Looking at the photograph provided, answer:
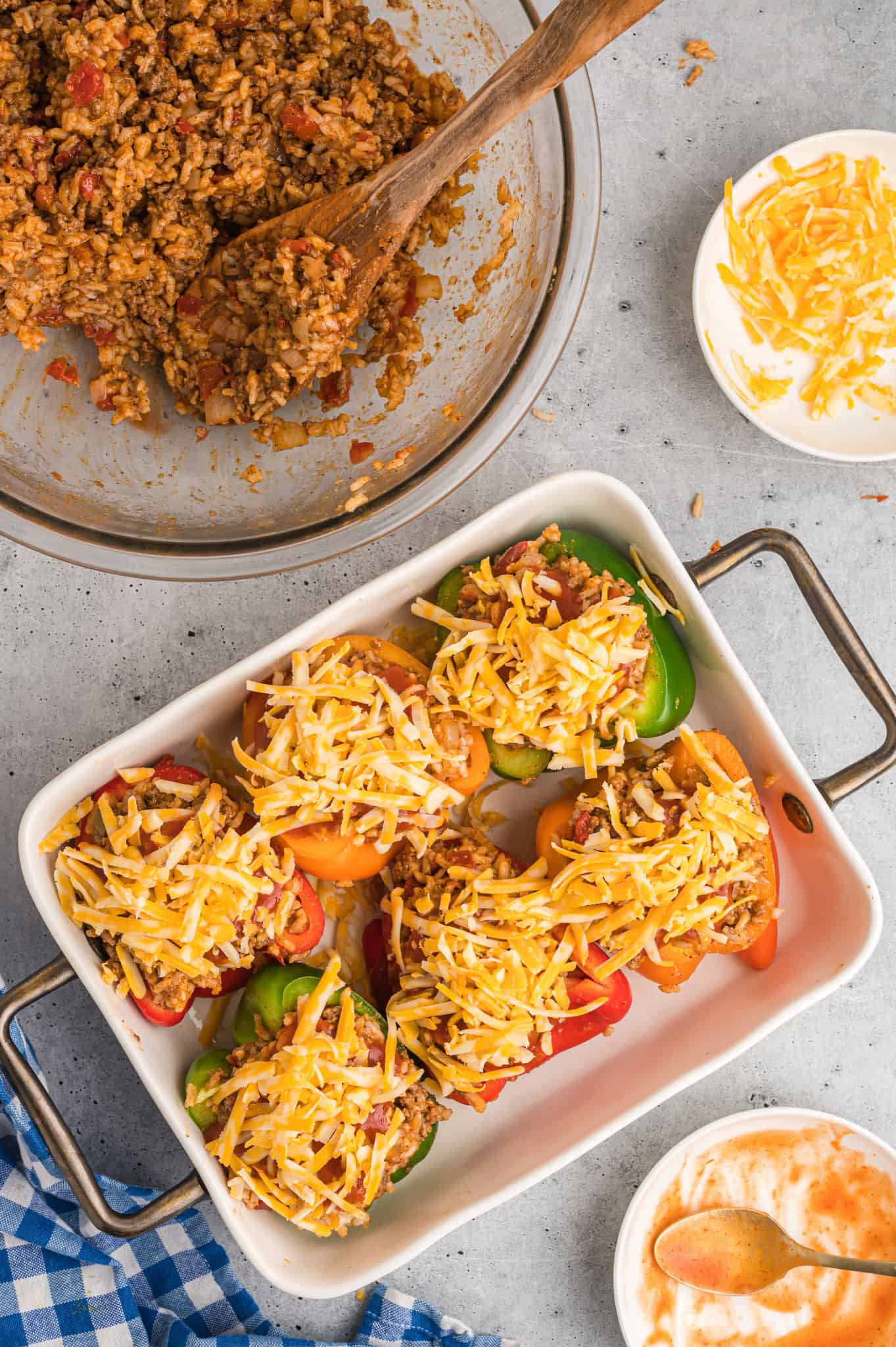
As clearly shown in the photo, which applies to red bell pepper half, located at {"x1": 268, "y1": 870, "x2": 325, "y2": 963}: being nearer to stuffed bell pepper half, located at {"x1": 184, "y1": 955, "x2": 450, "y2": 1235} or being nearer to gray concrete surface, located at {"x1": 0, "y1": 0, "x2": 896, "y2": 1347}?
stuffed bell pepper half, located at {"x1": 184, "y1": 955, "x2": 450, "y2": 1235}

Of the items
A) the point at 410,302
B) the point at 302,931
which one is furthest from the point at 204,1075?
the point at 410,302

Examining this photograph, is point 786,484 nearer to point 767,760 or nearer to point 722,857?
point 767,760

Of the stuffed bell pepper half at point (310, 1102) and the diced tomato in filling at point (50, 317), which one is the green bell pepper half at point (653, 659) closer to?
the stuffed bell pepper half at point (310, 1102)

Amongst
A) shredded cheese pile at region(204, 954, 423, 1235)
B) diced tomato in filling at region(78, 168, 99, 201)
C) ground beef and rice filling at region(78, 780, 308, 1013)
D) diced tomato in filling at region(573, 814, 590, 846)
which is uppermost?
diced tomato in filling at region(78, 168, 99, 201)

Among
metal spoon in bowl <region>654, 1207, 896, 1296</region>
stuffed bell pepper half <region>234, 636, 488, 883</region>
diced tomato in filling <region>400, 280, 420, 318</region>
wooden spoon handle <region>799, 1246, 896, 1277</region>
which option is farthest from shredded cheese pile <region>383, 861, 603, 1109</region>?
diced tomato in filling <region>400, 280, 420, 318</region>

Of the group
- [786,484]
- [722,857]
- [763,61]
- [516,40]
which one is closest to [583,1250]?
[722,857]

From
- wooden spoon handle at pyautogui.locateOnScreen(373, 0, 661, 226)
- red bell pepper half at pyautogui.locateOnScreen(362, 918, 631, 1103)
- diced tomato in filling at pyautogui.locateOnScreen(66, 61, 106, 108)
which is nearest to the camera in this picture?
wooden spoon handle at pyautogui.locateOnScreen(373, 0, 661, 226)

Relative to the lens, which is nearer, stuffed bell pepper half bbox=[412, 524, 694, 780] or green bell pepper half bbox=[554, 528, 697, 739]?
stuffed bell pepper half bbox=[412, 524, 694, 780]
